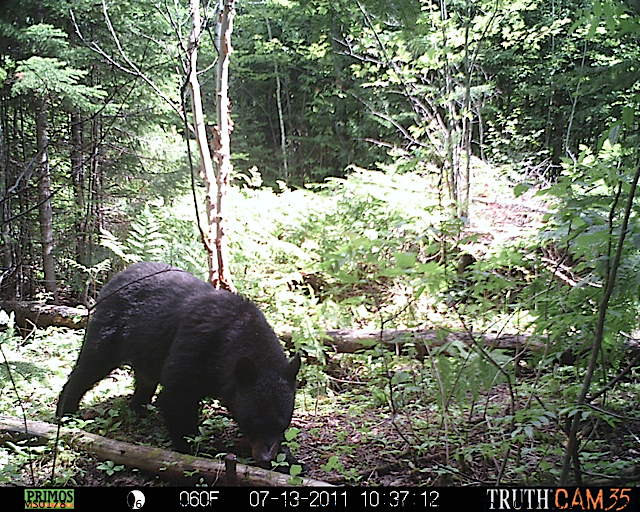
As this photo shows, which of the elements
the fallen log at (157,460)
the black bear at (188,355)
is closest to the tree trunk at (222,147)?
the black bear at (188,355)

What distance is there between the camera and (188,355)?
2.98 m

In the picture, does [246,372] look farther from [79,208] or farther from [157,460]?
[79,208]

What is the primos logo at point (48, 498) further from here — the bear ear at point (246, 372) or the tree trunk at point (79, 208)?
the tree trunk at point (79, 208)

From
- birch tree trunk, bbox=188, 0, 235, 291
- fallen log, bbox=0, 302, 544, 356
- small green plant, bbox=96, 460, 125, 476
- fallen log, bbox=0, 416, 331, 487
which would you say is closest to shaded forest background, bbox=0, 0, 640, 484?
fallen log, bbox=0, 302, 544, 356

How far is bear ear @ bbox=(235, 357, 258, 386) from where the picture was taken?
9.23 ft

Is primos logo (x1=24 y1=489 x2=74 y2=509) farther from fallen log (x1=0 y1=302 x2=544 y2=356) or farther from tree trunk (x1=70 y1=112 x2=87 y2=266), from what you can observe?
tree trunk (x1=70 y1=112 x2=87 y2=266)

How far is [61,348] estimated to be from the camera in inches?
177

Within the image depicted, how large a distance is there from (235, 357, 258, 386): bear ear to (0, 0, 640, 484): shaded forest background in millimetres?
653

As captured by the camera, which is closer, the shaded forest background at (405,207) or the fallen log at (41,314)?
the shaded forest background at (405,207)

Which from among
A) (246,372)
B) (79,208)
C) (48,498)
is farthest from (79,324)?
(48,498)

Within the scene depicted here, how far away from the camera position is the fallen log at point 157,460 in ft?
8.00

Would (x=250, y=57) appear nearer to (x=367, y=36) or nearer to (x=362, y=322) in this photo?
(x=367, y=36)

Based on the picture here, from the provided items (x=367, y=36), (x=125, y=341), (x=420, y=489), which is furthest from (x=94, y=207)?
(x=420, y=489)

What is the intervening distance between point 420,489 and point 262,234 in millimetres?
4069
